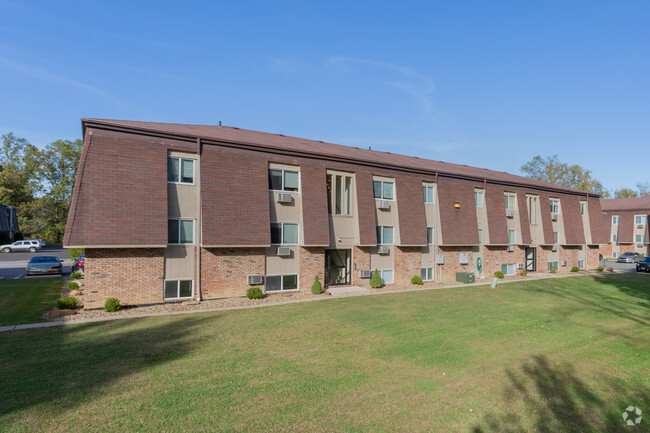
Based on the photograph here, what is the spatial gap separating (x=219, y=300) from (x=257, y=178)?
6.21 metres

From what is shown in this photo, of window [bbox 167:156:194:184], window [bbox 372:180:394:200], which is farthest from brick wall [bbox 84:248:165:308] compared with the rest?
window [bbox 372:180:394:200]

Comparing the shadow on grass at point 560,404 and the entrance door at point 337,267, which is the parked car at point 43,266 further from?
the shadow on grass at point 560,404

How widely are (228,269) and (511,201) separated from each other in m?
24.5

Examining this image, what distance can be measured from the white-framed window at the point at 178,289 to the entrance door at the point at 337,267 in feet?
25.9

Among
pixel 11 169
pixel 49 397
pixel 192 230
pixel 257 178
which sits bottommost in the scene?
pixel 49 397

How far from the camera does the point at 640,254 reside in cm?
5131

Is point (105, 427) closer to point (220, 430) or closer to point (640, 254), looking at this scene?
point (220, 430)

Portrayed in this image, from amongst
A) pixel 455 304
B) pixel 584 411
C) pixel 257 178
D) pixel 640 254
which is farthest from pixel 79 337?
pixel 640 254

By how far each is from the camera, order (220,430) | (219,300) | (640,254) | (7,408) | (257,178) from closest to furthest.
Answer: (220,430) < (7,408) < (219,300) < (257,178) < (640,254)

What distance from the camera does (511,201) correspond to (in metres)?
30.0

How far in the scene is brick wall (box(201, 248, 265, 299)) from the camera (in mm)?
16531

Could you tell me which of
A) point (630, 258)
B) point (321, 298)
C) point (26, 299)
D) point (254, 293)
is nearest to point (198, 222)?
point (254, 293)

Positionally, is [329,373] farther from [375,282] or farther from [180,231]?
[375,282]

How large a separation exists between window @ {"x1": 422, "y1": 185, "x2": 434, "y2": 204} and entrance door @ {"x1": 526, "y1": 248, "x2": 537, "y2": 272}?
1341cm
